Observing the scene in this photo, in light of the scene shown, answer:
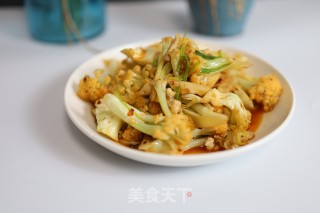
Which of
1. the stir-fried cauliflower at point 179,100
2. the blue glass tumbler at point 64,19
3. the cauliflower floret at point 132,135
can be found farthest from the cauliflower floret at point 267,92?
the blue glass tumbler at point 64,19

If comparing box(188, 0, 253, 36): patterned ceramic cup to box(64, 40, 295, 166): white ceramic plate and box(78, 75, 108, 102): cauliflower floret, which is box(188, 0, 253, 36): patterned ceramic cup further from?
box(78, 75, 108, 102): cauliflower floret

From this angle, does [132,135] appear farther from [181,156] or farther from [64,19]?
[64,19]

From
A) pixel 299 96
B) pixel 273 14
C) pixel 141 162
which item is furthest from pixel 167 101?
pixel 273 14

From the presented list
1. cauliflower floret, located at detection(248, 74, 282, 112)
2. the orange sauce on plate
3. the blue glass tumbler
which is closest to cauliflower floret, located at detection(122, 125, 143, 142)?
the orange sauce on plate

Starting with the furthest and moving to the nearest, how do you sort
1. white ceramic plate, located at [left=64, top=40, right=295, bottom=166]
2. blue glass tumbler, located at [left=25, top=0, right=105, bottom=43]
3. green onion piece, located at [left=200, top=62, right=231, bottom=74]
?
blue glass tumbler, located at [left=25, top=0, right=105, bottom=43] → green onion piece, located at [left=200, top=62, right=231, bottom=74] → white ceramic plate, located at [left=64, top=40, right=295, bottom=166]

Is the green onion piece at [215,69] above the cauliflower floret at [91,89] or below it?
above

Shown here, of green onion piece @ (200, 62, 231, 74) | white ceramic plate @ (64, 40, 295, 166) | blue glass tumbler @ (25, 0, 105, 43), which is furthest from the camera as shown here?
blue glass tumbler @ (25, 0, 105, 43)

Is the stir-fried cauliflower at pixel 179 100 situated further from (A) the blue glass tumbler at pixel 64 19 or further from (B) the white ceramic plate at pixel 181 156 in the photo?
(A) the blue glass tumbler at pixel 64 19
